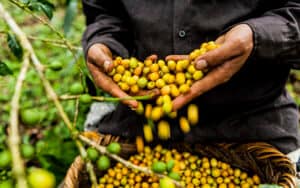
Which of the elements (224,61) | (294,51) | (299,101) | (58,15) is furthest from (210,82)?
(58,15)

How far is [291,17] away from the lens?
1447 millimetres

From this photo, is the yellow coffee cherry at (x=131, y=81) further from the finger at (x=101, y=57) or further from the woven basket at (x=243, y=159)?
the woven basket at (x=243, y=159)

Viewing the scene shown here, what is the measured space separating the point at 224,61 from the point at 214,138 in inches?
16.6

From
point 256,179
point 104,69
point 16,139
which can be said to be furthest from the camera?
point 256,179

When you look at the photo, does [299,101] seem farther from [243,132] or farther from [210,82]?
[210,82]

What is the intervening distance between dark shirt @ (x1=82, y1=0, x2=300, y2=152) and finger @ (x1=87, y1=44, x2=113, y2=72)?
64mm

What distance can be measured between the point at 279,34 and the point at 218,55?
0.26 meters

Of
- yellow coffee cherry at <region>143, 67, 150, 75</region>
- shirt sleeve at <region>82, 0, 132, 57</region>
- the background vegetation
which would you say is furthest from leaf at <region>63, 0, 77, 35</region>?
yellow coffee cherry at <region>143, 67, 150, 75</region>

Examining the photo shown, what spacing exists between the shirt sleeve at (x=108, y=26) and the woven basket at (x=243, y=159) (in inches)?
13.8

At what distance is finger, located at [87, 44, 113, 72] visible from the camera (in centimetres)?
140

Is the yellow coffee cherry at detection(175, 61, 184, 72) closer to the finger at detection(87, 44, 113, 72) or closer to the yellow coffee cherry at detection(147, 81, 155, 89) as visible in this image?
the yellow coffee cherry at detection(147, 81, 155, 89)

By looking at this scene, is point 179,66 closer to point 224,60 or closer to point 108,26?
point 224,60

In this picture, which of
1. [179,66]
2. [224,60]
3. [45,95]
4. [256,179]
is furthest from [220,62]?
[45,95]

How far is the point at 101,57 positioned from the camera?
1458 mm
